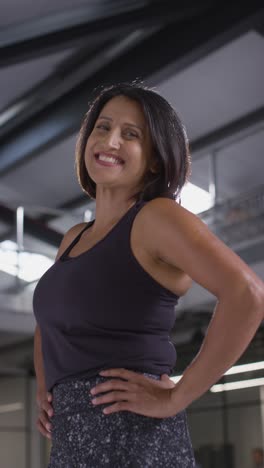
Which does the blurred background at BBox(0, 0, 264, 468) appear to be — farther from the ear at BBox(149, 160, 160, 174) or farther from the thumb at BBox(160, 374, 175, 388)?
the thumb at BBox(160, 374, 175, 388)

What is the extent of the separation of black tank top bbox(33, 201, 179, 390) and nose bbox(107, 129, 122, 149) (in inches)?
4.9

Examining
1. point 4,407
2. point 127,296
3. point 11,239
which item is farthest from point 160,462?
point 4,407

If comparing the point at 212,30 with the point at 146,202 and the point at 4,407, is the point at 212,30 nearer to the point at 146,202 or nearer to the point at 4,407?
the point at 146,202

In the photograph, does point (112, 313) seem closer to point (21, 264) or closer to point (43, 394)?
point (43, 394)

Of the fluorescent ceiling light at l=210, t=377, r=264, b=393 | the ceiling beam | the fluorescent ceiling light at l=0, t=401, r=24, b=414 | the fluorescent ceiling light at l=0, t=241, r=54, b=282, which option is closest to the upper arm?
the ceiling beam

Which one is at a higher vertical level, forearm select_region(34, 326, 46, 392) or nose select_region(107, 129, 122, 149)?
nose select_region(107, 129, 122, 149)

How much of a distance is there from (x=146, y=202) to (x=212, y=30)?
22.8ft

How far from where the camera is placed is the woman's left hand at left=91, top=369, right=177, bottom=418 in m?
1.23

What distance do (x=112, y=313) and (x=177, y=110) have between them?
6927 mm

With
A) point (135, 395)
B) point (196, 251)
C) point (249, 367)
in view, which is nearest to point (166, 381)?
point (135, 395)

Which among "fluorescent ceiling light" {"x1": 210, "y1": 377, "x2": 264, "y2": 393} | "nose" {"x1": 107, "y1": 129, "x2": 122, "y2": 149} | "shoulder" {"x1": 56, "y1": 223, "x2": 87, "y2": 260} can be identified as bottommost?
"shoulder" {"x1": 56, "y1": 223, "x2": 87, "y2": 260}

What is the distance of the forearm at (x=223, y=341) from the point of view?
118 cm

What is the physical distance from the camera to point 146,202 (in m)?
1.31

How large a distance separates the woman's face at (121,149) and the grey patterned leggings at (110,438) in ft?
1.11
